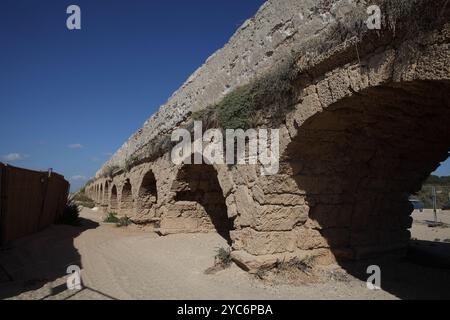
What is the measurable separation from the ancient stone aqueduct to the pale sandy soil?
0.50 meters

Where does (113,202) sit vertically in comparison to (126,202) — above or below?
below

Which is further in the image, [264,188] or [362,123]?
[264,188]

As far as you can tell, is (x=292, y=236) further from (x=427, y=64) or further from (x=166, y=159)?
(x=166, y=159)

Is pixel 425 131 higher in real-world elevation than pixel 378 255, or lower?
higher

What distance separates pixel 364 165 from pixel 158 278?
349 cm

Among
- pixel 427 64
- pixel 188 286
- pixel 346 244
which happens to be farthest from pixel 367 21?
pixel 188 286

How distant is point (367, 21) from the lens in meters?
3.19

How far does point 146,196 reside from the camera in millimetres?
10969

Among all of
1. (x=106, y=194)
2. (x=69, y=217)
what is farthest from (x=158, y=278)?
(x=106, y=194)

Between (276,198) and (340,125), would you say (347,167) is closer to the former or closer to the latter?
(340,125)

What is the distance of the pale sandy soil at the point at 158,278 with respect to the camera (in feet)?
13.3
